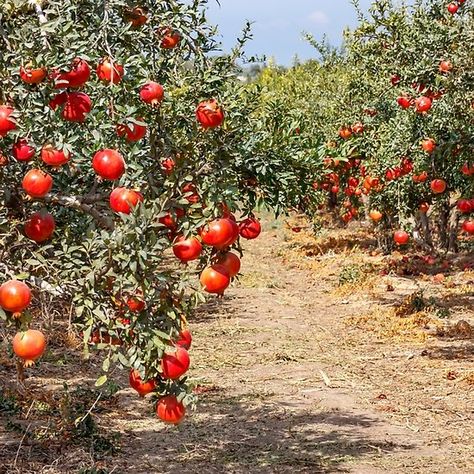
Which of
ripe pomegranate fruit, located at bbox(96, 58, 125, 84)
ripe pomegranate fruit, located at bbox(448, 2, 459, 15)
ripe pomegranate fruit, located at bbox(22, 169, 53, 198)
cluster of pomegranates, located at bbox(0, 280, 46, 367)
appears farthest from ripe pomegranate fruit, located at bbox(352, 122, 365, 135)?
cluster of pomegranates, located at bbox(0, 280, 46, 367)

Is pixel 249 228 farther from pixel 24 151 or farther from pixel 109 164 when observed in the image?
pixel 24 151

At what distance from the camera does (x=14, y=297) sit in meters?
3.26

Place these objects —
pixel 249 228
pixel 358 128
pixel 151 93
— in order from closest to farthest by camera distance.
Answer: pixel 151 93 < pixel 249 228 < pixel 358 128

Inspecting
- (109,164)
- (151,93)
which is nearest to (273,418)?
(151,93)

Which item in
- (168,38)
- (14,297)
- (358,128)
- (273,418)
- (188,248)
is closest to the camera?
(14,297)

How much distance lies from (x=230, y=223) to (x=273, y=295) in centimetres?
1160

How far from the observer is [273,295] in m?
14.9

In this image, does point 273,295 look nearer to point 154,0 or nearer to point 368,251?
point 368,251

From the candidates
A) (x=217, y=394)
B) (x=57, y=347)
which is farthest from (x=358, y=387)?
(x=57, y=347)

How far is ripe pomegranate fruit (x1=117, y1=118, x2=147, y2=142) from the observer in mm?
3457

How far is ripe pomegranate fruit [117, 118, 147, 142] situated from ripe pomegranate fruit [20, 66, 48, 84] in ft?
1.30

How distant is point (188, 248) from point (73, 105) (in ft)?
2.59

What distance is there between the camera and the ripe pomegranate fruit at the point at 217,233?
10.9ft

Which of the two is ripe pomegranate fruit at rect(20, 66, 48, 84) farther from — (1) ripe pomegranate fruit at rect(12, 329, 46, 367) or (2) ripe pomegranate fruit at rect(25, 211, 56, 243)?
(1) ripe pomegranate fruit at rect(12, 329, 46, 367)
